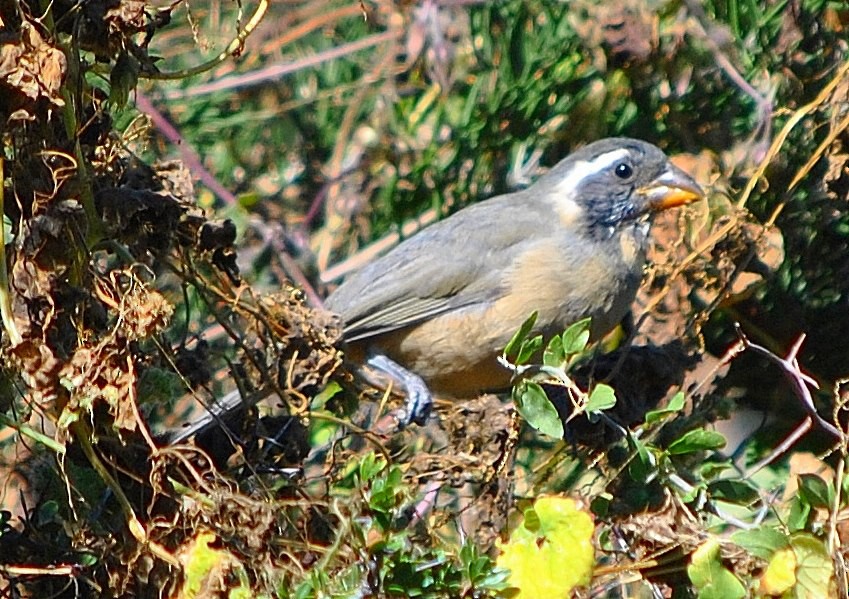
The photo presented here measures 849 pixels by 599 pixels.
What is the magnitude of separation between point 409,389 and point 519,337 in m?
1.75

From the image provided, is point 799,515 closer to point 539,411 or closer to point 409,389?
point 539,411

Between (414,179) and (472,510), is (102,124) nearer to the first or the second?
(472,510)

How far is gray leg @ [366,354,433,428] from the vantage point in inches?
157

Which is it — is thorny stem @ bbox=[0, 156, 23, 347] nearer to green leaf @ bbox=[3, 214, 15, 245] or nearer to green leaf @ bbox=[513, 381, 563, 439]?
green leaf @ bbox=[3, 214, 15, 245]

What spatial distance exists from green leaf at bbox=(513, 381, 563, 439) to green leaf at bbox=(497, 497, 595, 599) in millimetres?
132

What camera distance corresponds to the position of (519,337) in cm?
262

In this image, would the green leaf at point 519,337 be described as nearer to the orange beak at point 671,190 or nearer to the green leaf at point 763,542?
the green leaf at point 763,542

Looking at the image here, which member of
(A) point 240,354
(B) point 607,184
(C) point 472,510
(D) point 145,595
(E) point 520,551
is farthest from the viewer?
(B) point 607,184

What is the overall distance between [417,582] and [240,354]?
89cm

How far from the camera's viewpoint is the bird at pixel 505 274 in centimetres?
441

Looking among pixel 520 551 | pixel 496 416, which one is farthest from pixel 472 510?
pixel 520 551

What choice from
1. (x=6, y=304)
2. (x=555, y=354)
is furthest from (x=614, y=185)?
(x=6, y=304)

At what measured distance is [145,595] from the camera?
268cm

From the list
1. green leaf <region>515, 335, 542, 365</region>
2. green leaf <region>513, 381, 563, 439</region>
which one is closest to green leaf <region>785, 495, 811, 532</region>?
green leaf <region>513, 381, 563, 439</region>
